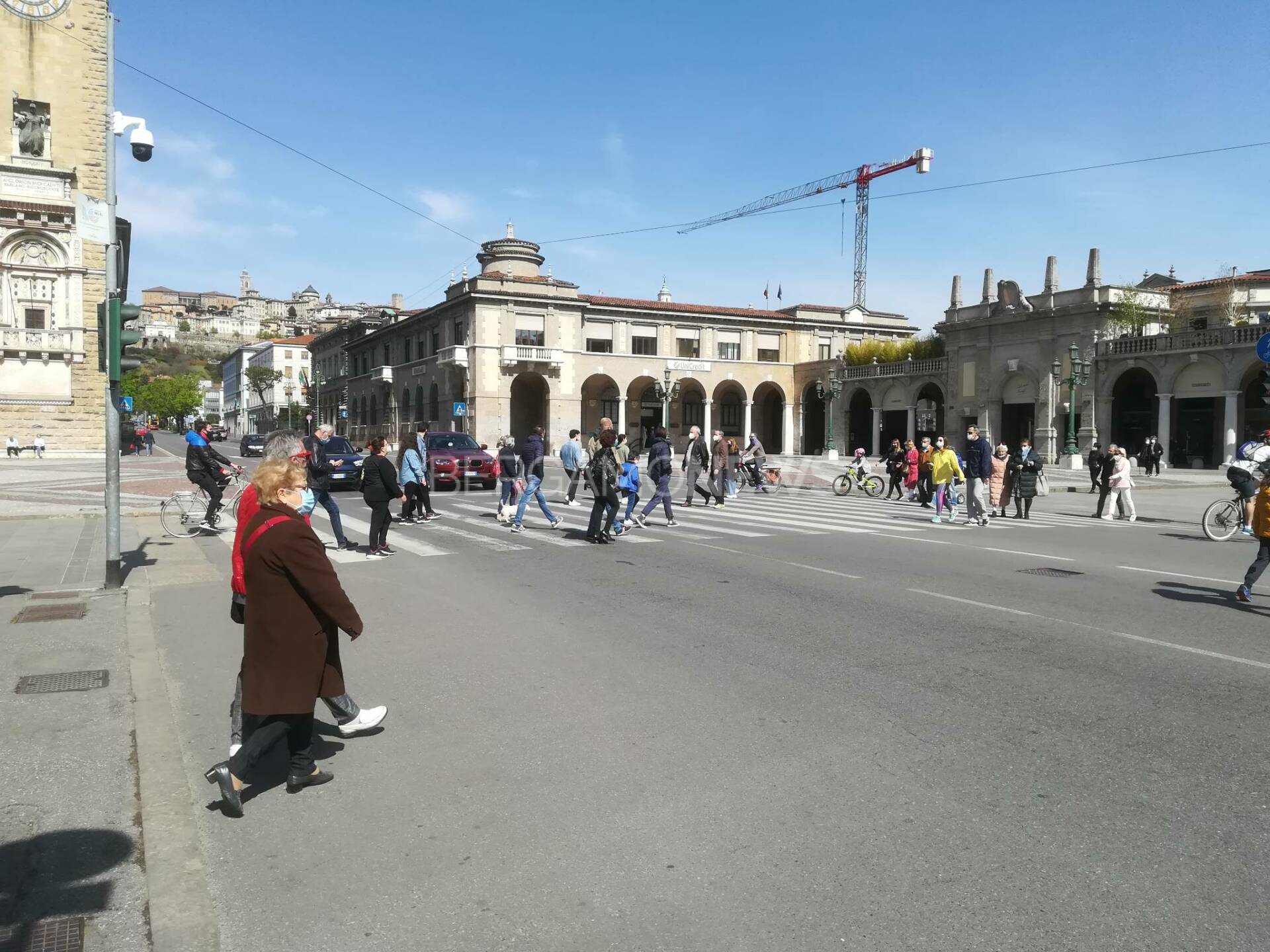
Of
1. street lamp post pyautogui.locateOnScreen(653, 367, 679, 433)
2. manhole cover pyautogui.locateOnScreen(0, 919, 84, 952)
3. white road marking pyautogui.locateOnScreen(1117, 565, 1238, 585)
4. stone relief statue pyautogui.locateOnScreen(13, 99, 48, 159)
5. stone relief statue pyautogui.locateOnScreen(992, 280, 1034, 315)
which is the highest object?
stone relief statue pyautogui.locateOnScreen(13, 99, 48, 159)

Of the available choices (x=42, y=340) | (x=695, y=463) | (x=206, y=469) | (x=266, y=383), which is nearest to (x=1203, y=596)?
(x=695, y=463)

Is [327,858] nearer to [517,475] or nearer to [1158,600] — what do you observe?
[1158,600]

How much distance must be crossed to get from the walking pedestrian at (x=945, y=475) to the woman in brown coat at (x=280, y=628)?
15.2 meters

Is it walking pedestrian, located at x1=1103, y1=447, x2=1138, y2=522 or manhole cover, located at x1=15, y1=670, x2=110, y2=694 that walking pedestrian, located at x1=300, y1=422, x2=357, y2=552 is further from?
walking pedestrian, located at x1=1103, y1=447, x2=1138, y2=522

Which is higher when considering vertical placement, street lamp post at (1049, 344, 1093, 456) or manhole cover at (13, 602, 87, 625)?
street lamp post at (1049, 344, 1093, 456)

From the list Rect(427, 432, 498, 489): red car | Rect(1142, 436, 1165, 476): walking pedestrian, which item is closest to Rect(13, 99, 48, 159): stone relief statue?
Rect(427, 432, 498, 489): red car

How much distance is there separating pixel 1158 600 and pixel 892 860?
6.81 meters

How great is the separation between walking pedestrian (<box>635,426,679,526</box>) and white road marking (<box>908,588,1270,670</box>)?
278 inches

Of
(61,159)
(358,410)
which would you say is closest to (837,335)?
(358,410)

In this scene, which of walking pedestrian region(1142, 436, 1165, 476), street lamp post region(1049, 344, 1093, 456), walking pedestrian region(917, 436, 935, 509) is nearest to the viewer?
walking pedestrian region(917, 436, 935, 509)

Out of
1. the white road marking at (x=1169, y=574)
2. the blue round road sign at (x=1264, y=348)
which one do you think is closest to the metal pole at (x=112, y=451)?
the white road marking at (x=1169, y=574)

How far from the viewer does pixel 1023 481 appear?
18.9 meters

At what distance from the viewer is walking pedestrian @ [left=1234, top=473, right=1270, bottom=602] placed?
8445mm

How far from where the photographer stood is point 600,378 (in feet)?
194
